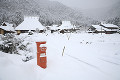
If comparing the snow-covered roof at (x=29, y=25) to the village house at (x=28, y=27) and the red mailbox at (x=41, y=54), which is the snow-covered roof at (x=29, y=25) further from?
the red mailbox at (x=41, y=54)

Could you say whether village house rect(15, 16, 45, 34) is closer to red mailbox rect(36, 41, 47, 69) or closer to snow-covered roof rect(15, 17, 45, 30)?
snow-covered roof rect(15, 17, 45, 30)

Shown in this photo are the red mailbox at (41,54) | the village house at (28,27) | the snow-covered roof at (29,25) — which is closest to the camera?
the red mailbox at (41,54)

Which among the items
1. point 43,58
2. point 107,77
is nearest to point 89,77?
point 107,77

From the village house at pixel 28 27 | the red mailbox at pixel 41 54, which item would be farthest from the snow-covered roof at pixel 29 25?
the red mailbox at pixel 41 54

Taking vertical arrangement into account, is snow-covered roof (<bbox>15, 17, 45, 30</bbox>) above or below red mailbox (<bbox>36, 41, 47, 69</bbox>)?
above

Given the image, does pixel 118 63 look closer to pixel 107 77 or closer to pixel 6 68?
pixel 107 77

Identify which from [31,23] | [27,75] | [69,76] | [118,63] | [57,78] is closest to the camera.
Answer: [27,75]

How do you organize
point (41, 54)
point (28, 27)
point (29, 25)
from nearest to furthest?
1. point (41, 54)
2. point (28, 27)
3. point (29, 25)

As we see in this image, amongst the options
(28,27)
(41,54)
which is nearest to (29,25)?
(28,27)

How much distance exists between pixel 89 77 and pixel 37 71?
218 cm

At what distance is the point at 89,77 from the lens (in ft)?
9.74

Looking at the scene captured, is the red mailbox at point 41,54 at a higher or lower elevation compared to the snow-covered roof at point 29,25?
lower

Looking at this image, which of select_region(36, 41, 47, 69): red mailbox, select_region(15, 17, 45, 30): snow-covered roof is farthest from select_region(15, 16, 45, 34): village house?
select_region(36, 41, 47, 69): red mailbox

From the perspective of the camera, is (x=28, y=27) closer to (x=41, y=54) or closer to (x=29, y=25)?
(x=29, y=25)
